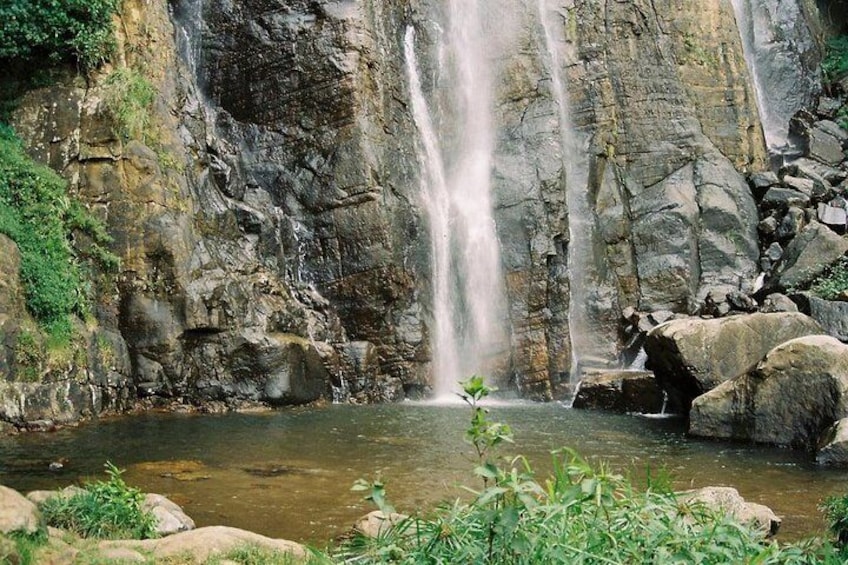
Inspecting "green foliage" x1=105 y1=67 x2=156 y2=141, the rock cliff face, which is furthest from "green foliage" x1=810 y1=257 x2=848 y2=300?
"green foliage" x1=105 y1=67 x2=156 y2=141

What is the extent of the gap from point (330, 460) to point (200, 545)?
5299 mm

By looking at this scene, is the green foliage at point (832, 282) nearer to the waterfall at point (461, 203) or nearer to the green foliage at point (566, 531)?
the waterfall at point (461, 203)

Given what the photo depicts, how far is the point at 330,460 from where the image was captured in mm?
10602

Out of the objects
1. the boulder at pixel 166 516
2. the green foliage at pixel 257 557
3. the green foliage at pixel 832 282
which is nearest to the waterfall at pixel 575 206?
the green foliage at pixel 832 282

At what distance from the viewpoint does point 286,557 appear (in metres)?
5.09

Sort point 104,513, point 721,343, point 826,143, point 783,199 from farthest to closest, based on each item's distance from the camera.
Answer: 1. point 826,143
2. point 783,199
3. point 721,343
4. point 104,513

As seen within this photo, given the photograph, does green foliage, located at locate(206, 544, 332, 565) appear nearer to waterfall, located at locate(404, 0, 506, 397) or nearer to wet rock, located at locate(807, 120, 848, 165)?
waterfall, located at locate(404, 0, 506, 397)

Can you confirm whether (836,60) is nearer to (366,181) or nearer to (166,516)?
(366,181)

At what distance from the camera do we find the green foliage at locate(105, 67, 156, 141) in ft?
50.9

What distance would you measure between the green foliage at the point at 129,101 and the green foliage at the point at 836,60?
23750mm

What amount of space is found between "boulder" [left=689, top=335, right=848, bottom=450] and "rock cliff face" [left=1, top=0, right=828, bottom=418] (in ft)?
24.3

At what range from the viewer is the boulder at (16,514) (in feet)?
15.0

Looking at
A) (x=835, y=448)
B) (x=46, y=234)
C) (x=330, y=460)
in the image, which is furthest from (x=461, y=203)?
(x=835, y=448)

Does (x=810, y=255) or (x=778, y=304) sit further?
(x=810, y=255)
